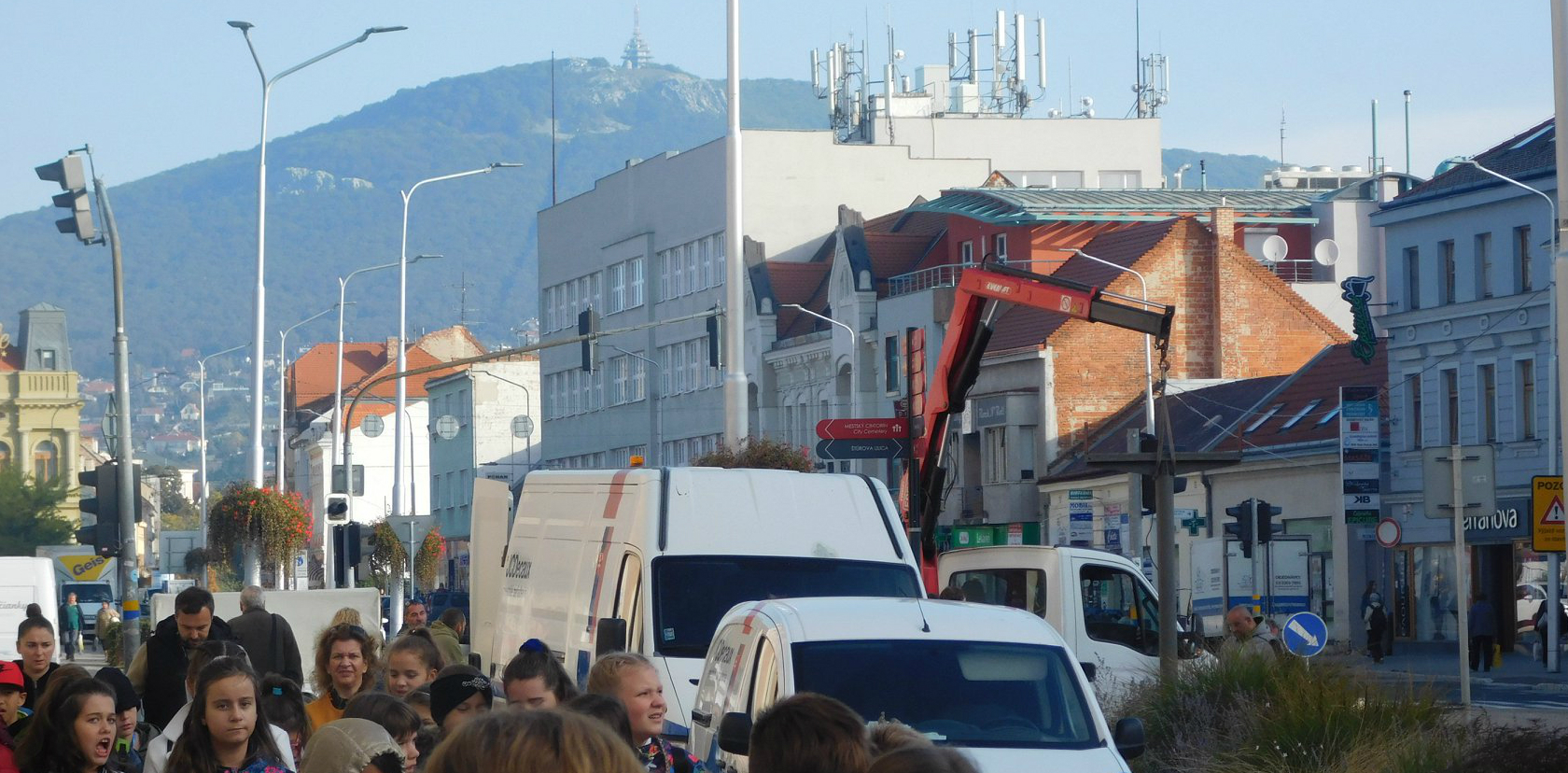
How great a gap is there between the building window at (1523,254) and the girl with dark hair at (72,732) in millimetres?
42377

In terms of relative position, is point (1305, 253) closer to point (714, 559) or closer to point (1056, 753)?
point (714, 559)

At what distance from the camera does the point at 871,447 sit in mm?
26078

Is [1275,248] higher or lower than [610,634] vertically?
higher

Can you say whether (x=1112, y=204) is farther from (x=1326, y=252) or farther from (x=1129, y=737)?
(x=1129, y=737)

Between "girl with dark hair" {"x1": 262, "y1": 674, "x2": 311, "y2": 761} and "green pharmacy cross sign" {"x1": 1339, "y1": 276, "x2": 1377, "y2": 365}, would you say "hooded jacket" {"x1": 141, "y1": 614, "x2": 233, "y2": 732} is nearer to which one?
"girl with dark hair" {"x1": 262, "y1": 674, "x2": 311, "y2": 761}

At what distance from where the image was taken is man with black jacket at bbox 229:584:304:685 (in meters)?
15.6

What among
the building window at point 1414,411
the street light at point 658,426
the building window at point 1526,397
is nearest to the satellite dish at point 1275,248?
the building window at point 1414,411

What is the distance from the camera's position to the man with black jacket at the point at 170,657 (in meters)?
13.5

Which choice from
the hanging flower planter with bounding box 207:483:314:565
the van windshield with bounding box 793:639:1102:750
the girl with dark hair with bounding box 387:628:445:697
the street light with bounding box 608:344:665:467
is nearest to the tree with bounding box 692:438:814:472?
the hanging flower planter with bounding box 207:483:314:565

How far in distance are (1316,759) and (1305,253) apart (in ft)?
187

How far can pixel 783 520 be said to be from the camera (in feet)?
52.6

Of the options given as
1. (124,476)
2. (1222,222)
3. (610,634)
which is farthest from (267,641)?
(1222,222)

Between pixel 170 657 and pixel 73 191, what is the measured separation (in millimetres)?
11592

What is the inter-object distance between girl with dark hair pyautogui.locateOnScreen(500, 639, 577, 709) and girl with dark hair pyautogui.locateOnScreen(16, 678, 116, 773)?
1.52 metres
